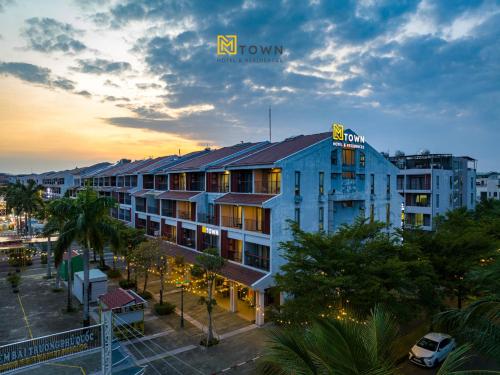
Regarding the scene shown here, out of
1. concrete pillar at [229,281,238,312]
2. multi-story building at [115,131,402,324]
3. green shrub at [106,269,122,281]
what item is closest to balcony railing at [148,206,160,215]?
multi-story building at [115,131,402,324]

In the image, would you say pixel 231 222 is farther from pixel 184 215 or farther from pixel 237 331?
pixel 237 331

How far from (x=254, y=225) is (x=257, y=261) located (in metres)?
3.47

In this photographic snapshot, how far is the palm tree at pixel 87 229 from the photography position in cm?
2773

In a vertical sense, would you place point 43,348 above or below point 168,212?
below

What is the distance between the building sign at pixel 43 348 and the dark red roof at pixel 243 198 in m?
17.8

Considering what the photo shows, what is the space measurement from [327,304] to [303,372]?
14.5 m

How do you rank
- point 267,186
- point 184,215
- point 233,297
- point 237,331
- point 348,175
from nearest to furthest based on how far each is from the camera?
point 237,331 → point 233,297 → point 267,186 → point 348,175 → point 184,215

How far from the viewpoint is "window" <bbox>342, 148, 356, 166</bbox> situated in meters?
37.3

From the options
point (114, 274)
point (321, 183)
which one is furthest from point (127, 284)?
point (321, 183)

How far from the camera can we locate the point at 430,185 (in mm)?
65125

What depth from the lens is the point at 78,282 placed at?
35750 millimetres

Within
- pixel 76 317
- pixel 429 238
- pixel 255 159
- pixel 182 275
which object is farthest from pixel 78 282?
pixel 429 238

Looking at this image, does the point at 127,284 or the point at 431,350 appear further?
the point at 127,284

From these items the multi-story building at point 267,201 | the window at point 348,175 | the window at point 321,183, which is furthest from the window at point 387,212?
the window at point 321,183
